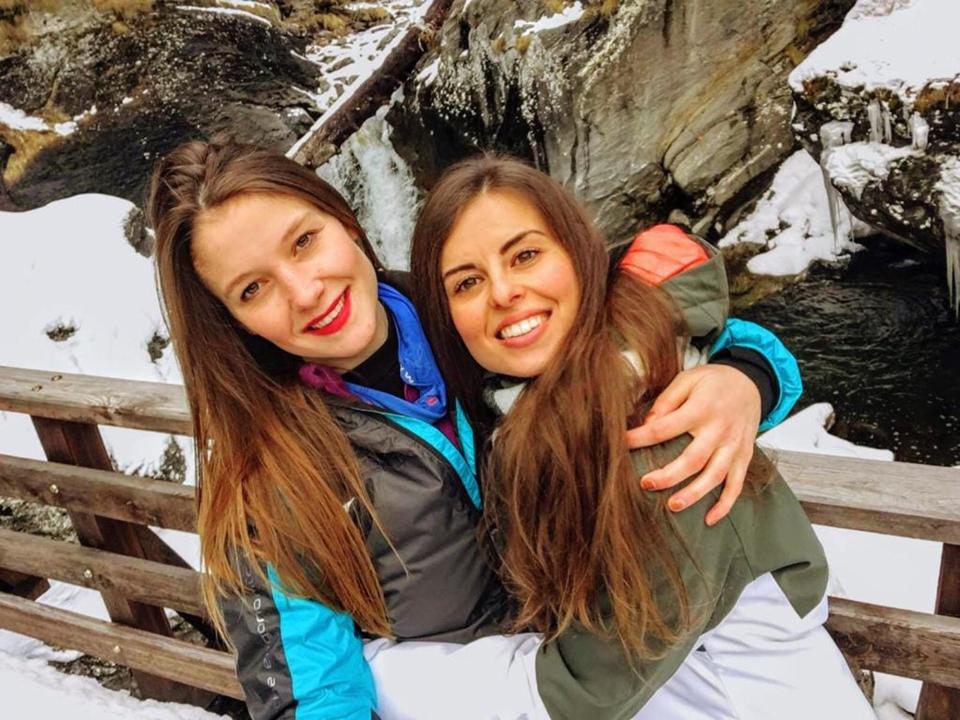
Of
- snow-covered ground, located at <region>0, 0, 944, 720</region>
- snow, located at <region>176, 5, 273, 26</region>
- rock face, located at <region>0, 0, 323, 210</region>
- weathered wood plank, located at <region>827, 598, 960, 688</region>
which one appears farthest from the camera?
snow, located at <region>176, 5, 273, 26</region>

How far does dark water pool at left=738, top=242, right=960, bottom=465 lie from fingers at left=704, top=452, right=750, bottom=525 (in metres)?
4.64

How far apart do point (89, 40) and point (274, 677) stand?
8.96 meters

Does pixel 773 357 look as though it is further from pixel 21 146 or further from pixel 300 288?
pixel 21 146

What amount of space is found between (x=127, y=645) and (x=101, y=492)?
1.91 feet

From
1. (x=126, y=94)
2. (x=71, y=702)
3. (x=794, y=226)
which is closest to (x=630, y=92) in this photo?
(x=794, y=226)

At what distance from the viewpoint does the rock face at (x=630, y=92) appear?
21.4 ft

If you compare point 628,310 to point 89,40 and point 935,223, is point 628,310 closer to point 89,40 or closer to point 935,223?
point 935,223

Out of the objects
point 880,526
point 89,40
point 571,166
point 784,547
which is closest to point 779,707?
point 784,547

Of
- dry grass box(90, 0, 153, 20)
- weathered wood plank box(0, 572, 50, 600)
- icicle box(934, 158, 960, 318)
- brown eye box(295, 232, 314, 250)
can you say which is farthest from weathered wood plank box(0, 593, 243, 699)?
dry grass box(90, 0, 153, 20)

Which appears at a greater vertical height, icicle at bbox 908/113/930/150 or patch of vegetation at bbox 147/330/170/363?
icicle at bbox 908/113/930/150

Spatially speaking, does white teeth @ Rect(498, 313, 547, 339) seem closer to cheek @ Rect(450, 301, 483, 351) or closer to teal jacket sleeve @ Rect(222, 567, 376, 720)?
cheek @ Rect(450, 301, 483, 351)

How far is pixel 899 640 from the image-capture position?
1518mm

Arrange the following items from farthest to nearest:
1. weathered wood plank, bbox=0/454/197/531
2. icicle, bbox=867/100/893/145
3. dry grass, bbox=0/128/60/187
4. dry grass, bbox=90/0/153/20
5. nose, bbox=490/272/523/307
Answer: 1. dry grass, bbox=90/0/153/20
2. dry grass, bbox=0/128/60/187
3. icicle, bbox=867/100/893/145
4. weathered wood plank, bbox=0/454/197/531
5. nose, bbox=490/272/523/307

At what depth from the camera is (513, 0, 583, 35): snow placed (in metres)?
6.48
